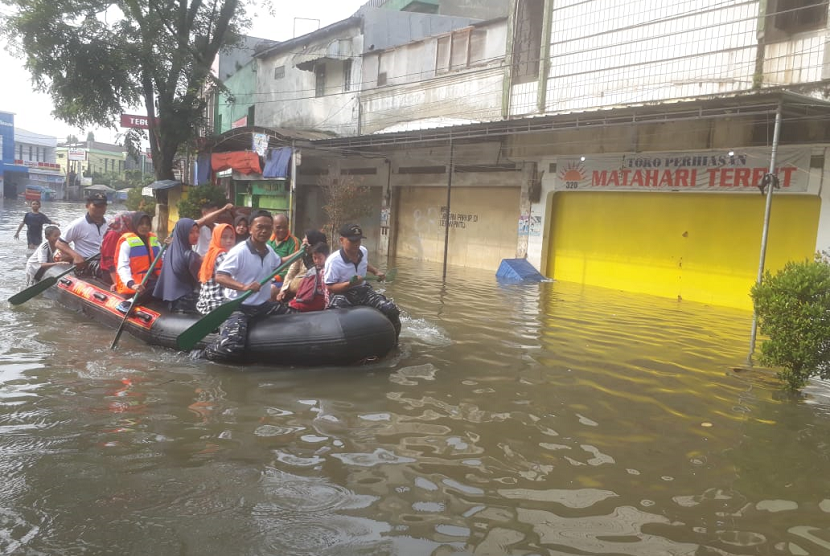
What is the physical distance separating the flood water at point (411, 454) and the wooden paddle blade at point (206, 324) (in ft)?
0.72

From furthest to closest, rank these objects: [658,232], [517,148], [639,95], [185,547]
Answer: [517,148] → [658,232] → [639,95] → [185,547]

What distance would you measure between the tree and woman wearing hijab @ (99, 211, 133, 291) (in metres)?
14.9

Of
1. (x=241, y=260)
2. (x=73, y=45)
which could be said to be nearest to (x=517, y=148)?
(x=241, y=260)

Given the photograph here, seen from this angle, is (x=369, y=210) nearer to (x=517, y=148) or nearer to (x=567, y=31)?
(x=517, y=148)

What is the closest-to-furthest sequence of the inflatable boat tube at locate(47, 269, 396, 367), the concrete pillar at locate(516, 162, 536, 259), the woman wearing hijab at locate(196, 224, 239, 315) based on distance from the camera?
the inflatable boat tube at locate(47, 269, 396, 367) → the woman wearing hijab at locate(196, 224, 239, 315) → the concrete pillar at locate(516, 162, 536, 259)

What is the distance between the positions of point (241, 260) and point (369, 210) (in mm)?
13933

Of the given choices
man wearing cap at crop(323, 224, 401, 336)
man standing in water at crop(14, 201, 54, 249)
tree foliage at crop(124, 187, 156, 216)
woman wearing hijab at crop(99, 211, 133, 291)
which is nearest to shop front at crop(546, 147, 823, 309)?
man wearing cap at crop(323, 224, 401, 336)

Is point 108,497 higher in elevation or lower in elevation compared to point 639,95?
lower

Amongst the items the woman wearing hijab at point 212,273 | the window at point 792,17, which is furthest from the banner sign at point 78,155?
the window at point 792,17

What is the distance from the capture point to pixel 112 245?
8375 millimetres

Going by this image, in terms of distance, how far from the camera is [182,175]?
35344 mm

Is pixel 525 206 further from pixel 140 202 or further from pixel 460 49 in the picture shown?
pixel 140 202

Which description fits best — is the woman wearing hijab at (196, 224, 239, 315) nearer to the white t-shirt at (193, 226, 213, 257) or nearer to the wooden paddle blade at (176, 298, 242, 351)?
the wooden paddle blade at (176, 298, 242, 351)

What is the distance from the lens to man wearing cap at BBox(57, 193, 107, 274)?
8.99 metres
